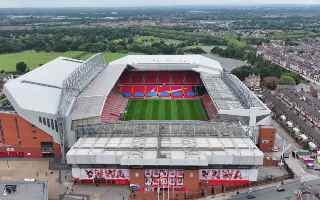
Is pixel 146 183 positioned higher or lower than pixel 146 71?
lower

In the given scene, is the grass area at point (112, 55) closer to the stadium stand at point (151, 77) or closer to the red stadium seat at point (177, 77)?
the stadium stand at point (151, 77)

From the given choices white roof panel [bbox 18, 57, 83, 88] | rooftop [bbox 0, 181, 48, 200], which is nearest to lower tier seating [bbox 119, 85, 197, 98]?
white roof panel [bbox 18, 57, 83, 88]

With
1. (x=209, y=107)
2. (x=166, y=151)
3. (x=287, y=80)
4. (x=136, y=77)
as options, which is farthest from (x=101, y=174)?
(x=287, y=80)

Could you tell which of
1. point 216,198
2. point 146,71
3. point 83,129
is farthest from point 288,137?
point 146,71

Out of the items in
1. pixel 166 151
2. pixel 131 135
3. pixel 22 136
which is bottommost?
pixel 22 136

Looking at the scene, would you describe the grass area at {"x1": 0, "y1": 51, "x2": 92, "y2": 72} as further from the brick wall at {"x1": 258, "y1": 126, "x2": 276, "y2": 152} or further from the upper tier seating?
the brick wall at {"x1": 258, "y1": 126, "x2": 276, "y2": 152}

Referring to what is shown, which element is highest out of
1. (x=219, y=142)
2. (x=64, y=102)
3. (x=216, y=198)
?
(x=64, y=102)

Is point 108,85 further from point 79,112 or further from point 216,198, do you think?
point 216,198

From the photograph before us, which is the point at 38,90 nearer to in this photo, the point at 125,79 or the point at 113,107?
the point at 113,107
